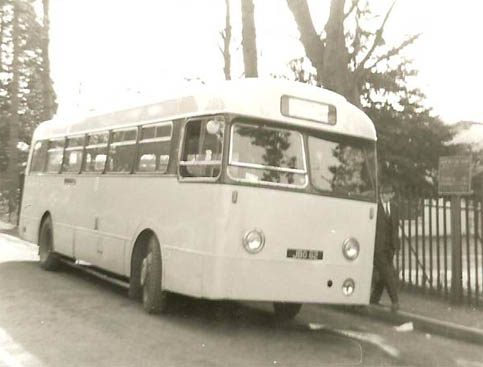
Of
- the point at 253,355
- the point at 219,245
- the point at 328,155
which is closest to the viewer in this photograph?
the point at 253,355

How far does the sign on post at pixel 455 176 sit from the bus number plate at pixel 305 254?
3.48m

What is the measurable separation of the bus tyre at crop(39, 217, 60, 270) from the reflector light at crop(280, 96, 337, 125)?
686 centimetres

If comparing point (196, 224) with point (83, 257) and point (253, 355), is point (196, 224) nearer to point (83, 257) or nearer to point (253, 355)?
point (253, 355)

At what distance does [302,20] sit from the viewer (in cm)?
1328

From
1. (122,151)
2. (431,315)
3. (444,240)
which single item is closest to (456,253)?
(444,240)

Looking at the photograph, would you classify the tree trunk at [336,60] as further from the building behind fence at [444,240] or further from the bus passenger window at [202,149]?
the bus passenger window at [202,149]

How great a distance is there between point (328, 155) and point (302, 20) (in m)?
5.57

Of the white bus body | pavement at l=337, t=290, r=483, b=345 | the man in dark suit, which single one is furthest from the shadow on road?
the man in dark suit

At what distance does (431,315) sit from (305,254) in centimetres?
265

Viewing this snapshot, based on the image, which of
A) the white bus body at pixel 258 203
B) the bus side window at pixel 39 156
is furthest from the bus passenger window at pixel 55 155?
the white bus body at pixel 258 203

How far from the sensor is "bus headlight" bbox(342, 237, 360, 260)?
841 centimetres

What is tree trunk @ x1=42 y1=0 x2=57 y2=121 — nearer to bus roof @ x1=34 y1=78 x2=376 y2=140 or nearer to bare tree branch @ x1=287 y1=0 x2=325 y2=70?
bare tree branch @ x1=287 y1=0 x2=325 y2=70

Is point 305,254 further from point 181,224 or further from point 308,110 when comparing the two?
point 308,110

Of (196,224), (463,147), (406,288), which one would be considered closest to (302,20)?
(406,288)
